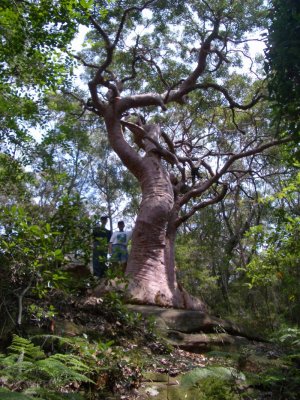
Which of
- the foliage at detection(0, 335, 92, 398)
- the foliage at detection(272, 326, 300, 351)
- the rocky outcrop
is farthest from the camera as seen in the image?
the rocky outcrop

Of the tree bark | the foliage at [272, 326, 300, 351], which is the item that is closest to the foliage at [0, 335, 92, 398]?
the foliage at [272, 326, 300, 351]

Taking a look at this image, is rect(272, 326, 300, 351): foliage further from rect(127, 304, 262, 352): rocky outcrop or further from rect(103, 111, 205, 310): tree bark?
rect(103, 111, 205, 310): tree bark

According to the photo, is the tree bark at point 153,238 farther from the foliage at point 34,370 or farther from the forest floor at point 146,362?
the foliage at point 34,370

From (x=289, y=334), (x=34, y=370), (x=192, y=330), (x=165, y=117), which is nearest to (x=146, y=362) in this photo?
(x=289, y=334)

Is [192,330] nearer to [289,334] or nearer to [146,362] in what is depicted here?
[146,362]

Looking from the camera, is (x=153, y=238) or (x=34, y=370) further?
(x=153, y=238)

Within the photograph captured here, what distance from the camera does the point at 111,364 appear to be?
12.1 ft

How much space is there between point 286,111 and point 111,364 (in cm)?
288

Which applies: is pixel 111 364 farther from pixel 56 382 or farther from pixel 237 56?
pixel 237 56

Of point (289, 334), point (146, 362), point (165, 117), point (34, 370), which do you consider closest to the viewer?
point (34, 370)

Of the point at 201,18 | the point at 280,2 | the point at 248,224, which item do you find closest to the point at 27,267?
the point at 280,2

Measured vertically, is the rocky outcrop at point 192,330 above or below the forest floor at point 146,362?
above

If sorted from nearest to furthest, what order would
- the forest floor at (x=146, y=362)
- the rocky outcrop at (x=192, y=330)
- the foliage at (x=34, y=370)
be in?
the foliage at (x=34, y=370), the forest floor at (x=146, y=362), the rocky outcrop at (x=192, y=330)

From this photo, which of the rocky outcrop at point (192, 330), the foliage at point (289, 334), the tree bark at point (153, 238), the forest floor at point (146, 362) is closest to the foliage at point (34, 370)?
the forest floor at point (146, 362)
